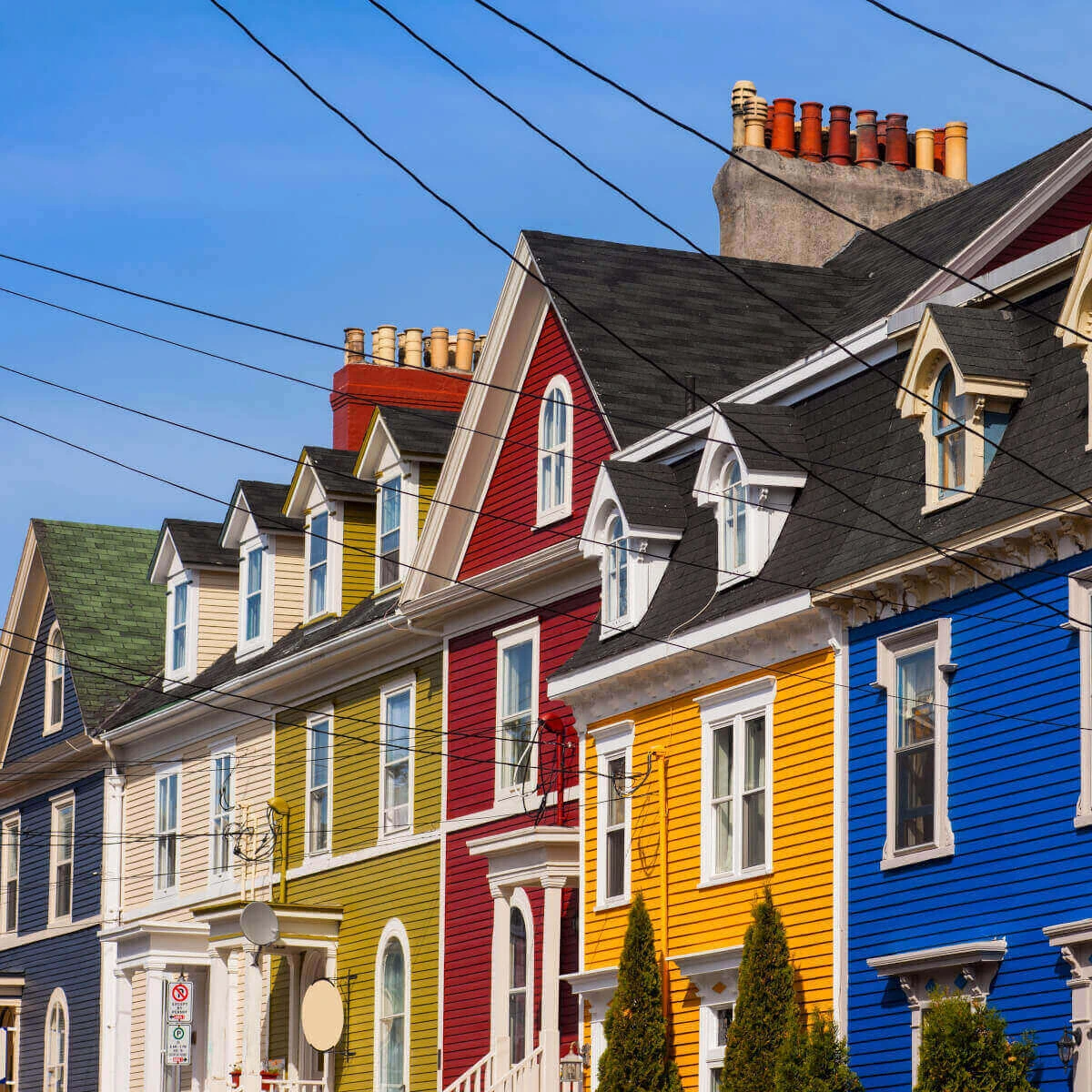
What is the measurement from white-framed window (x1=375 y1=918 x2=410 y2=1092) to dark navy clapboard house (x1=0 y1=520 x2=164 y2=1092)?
9.83 metres

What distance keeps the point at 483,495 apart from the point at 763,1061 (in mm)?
10971

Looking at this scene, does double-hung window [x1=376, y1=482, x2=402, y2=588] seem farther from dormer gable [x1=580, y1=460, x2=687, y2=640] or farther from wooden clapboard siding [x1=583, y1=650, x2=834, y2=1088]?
wooden clapboard siding [x1=583, y1=650, x2=834, y2=1088]

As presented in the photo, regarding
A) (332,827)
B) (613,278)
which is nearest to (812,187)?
(613,278)

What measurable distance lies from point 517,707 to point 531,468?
9.78 ft

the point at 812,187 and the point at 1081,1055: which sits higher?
the point at 812,187

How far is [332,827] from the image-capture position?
33094mm

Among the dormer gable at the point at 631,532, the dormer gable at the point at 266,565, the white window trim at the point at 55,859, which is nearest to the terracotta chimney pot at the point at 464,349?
the dormer gable at the point at 266,565

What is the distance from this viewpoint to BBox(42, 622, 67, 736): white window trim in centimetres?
4259

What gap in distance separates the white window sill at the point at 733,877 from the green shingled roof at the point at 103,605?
19.9 metres

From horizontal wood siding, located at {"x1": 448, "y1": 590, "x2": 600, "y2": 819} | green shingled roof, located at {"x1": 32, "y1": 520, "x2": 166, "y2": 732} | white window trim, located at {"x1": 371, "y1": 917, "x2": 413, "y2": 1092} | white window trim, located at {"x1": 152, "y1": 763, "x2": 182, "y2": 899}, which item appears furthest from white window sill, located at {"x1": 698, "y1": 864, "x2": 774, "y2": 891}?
green shingled roof, located at {"x1": 32, "y1": 520, "x2": 166, "y2": 732}

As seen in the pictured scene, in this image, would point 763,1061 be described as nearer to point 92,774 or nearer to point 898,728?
point 898,728

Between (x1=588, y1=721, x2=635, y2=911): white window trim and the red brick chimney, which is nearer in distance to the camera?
(x1=588, y1=721, x2=635, y2=911): white window trim

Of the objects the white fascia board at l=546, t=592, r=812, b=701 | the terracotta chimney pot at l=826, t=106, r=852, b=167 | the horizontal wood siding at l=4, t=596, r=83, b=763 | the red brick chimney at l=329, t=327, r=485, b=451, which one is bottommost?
the white fascia board at l=546, t=592, r=812, b=701

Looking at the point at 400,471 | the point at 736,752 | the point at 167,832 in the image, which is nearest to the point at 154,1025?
the point at 167,832
